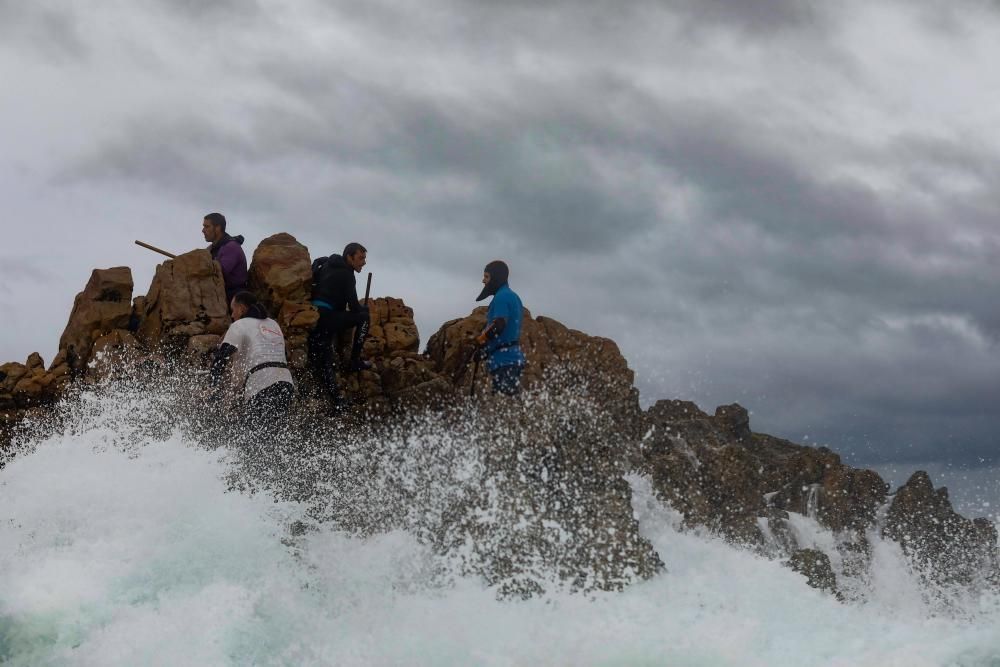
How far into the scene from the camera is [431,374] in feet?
47.6

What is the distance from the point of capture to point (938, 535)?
84.6ft

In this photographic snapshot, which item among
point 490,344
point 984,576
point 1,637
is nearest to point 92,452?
point 1,637

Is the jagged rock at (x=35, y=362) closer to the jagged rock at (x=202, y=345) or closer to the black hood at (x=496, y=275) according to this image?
the jagged rock at (x=202, y=345)

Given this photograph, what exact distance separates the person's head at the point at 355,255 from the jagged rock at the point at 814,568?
7.84 metres

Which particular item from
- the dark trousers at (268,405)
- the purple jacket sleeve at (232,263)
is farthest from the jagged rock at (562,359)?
the dark trousers at (268,405)

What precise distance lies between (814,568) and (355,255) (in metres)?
8.96

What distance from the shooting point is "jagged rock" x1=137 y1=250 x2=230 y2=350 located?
1352cm

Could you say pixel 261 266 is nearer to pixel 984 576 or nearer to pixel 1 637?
pixel 1 637

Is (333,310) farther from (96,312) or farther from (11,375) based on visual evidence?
(11,375)

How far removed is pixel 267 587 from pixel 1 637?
2.52m

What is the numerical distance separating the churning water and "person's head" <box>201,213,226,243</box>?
3603 mm

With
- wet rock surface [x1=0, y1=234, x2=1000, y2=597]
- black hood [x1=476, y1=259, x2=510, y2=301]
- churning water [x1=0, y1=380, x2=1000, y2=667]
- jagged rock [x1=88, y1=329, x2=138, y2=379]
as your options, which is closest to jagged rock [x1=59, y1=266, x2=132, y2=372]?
wet rock surface [x1=0, y1=234, x2=1000, y2=597]

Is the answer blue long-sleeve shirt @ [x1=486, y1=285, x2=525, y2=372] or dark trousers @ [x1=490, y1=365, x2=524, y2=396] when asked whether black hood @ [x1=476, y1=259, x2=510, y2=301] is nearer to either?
blue long-sleeve shirt @ [x1=486, y1=285, x2=525, y2=372]

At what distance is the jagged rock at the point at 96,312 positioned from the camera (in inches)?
551
